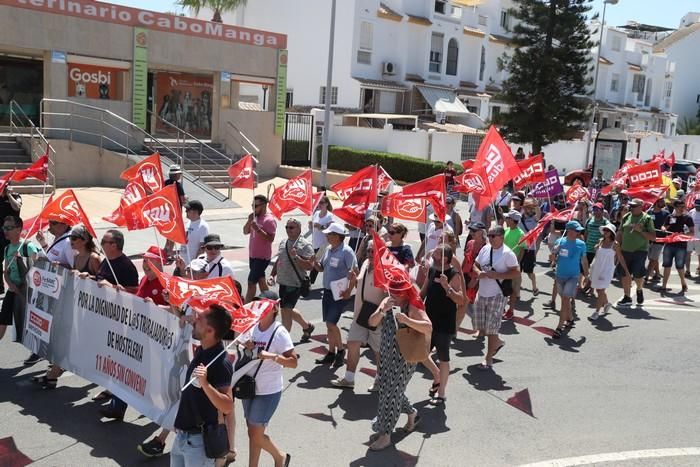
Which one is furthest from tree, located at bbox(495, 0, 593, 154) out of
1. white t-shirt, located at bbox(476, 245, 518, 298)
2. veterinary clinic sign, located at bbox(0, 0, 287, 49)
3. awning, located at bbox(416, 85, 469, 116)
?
white t-shirt, located at bbox(476, 245, 518, 298)

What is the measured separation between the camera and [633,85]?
61.2m

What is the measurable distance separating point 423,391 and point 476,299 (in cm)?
155

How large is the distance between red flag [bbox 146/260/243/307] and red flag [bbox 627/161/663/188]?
1211 centimetres

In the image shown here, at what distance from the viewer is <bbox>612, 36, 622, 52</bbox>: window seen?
190 ft

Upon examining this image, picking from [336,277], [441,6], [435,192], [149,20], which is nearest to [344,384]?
[336,277]

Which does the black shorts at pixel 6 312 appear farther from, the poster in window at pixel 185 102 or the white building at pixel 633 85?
the white building at pixel 633 85

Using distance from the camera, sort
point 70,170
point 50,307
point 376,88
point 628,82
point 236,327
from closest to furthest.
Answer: point 236,327
point 50,307
point 70,170
point 376,88
point 628,82

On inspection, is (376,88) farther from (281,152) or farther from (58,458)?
(58,458)

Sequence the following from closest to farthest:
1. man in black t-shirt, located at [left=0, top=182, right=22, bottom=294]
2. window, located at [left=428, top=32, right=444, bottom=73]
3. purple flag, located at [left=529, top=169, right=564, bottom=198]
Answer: man in black t-shirt, located at [left=0, top=182, right=22, bottom=294], purple flag, located at [left=529, top=169, right=564, bottom=198], window, located at [left=428, top=32, right=444, bottom=73]

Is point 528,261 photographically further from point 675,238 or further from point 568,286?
point 675,238

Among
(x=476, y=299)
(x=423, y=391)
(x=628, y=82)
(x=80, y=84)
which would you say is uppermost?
(x=628, y=82)

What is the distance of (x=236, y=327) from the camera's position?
5160 millimetres

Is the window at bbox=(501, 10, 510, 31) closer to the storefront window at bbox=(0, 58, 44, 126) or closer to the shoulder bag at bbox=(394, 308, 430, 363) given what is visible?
the storefront window at bbox=(0, 58, 44, 126)

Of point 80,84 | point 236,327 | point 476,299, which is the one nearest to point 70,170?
point 80,84
